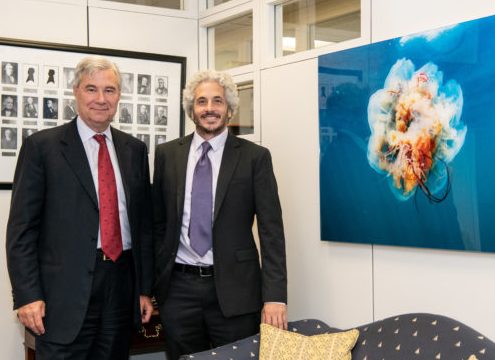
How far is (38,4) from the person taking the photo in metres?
3.63

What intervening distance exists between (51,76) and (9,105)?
0.90 feet

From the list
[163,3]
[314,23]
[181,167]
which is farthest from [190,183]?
[163,3]

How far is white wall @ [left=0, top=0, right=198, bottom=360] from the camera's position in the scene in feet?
11.7

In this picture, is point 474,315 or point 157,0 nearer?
point 474,315

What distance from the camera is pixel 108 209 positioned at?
105 inches

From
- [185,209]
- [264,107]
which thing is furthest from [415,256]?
[264,107]

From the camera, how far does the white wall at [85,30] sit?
140 inches

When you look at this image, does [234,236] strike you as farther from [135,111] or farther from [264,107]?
[135,111]

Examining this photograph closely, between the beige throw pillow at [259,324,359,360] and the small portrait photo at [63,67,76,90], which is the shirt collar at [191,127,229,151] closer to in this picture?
the beige throw pillow at [259,324,359,360]

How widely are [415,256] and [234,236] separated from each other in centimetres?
74

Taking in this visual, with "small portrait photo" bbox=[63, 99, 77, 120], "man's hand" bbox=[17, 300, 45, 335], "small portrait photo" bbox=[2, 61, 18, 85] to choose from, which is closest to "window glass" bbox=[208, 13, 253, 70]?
"small portrait photo" bbox=[63, 99, 77, 120]

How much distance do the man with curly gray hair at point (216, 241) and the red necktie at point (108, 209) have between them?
25cm

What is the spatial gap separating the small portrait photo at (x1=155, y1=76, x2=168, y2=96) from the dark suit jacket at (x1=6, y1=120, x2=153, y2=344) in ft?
4.55

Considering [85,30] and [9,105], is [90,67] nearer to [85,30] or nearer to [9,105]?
[9,105]
